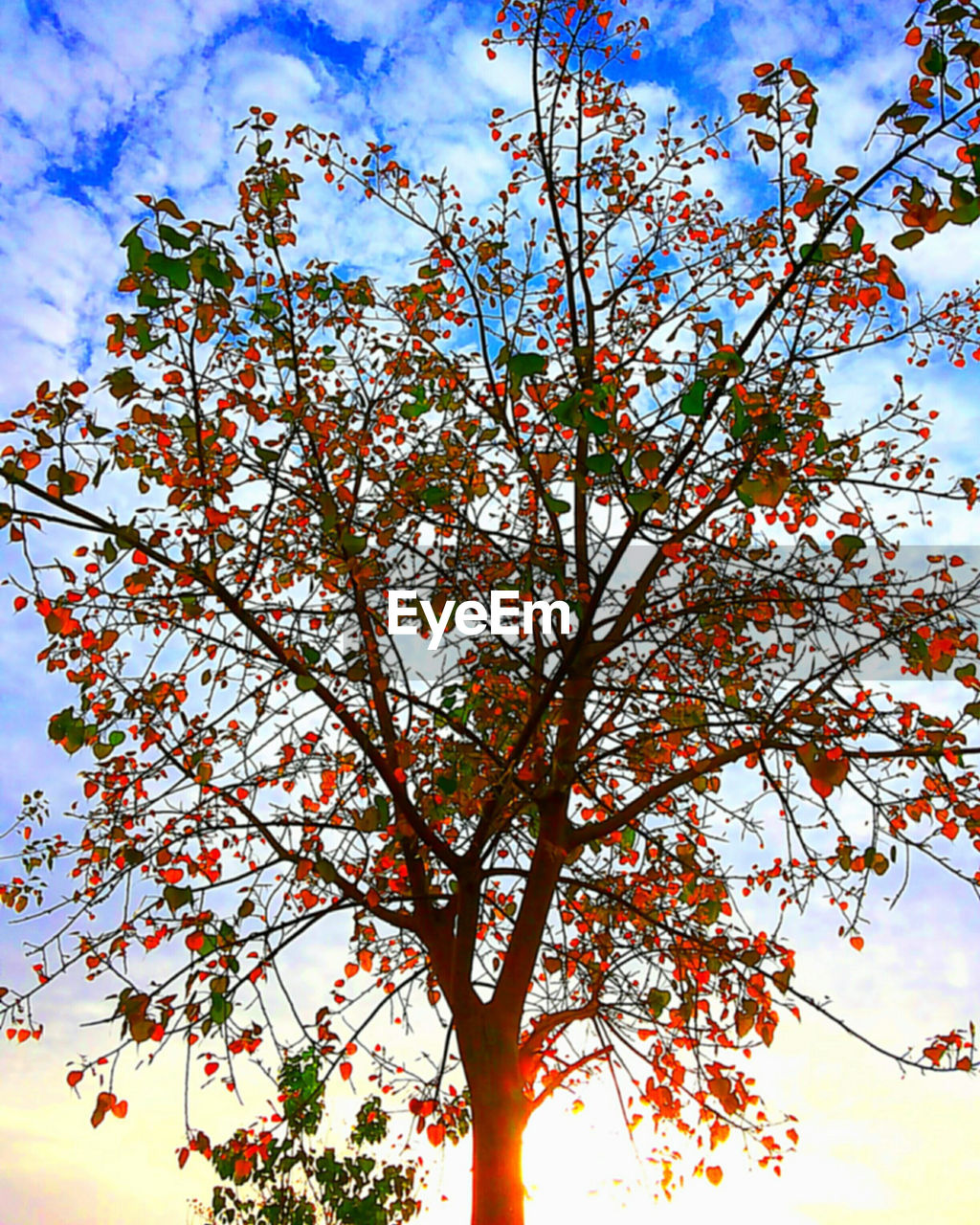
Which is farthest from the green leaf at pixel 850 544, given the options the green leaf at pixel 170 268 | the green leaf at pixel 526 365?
the green leaf at pixel 170 268

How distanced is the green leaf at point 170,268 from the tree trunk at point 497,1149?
15.1 feet

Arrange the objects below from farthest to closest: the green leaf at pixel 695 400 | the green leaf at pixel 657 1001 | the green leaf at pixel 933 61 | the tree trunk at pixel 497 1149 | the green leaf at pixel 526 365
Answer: the green leaf at pixel 657 1001 < the tree trunk at pixel 497 1149 < the green leaf at pixel 933 61 < the green leaf at pixel 526 365 < the green leaf at pixel 695 400

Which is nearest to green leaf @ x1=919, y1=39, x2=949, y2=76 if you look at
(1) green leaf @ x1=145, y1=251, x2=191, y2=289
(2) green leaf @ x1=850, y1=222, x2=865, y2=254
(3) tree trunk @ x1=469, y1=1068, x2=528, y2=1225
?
(2) green leaf @ x1=850, y1=222, x2=865, y2=254

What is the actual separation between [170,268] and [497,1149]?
4.90m

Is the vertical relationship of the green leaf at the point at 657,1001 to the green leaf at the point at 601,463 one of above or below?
below

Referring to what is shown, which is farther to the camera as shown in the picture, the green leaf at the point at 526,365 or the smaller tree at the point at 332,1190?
the smaller tree at the point at 332,1190

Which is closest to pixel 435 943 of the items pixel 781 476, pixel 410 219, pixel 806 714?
pixel 806 714

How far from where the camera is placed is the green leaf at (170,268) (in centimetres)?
376

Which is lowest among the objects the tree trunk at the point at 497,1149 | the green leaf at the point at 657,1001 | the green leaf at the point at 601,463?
the tree trunk at the point at 497,1149

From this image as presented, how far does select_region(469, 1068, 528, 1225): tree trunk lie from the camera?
5613mm

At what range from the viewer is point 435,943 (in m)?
6.40

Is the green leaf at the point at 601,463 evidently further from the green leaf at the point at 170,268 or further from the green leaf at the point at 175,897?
the green leaf at the point at 175,897

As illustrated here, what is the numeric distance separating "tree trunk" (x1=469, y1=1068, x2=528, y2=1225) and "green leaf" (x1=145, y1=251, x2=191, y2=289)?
15.1 feet

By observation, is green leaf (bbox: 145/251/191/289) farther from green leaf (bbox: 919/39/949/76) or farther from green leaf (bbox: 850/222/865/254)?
green leaf (bbox: 919/39/949/76)
